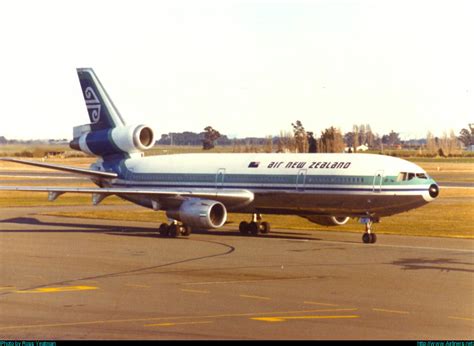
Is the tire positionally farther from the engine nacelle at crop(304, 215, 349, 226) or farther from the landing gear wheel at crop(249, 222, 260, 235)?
the engine nacelle at crop(304, 215, 349, 226)

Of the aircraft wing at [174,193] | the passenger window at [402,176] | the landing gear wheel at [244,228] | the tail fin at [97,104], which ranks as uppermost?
the tail fin at [97,104]

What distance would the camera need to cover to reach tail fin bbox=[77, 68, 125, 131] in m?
51.1

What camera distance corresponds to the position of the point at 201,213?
42.2 metres

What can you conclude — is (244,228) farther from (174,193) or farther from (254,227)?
(174,193)

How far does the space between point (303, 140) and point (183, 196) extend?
7322cm

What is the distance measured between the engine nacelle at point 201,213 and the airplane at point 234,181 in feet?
0.15

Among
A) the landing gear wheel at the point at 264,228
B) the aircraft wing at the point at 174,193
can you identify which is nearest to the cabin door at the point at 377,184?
the aircraft wing at the point at 174,193

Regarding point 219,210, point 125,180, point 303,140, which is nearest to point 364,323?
point 219,210

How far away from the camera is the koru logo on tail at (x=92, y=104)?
51.3 m

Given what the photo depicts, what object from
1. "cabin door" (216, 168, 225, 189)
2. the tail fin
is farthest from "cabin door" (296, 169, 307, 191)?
the tail fin

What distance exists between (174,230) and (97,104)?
10935 mm

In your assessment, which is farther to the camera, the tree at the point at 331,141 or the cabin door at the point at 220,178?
the tree at the point at 331,141

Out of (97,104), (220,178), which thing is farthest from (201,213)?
(97,104)

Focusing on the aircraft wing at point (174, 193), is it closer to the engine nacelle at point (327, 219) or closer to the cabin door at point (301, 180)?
the cabin door at point (301, 180)
